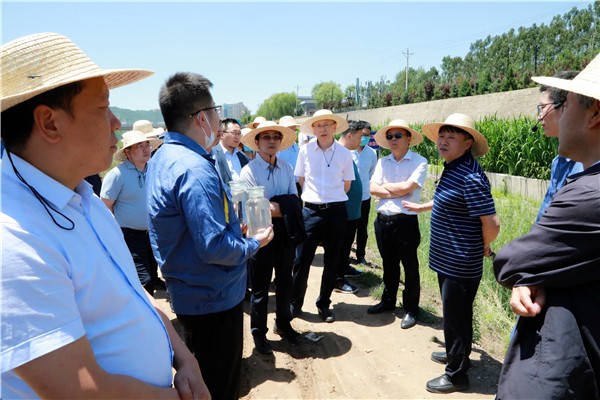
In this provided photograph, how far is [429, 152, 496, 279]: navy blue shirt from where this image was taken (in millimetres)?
2828

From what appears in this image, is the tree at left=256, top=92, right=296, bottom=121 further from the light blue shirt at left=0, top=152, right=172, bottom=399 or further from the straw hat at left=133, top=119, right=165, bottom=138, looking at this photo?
the light blue shirt at left=0, top=152, right=172, bottom=399

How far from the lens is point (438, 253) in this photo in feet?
10.1

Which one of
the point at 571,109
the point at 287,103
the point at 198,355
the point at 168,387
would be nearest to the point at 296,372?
the point at 198,355

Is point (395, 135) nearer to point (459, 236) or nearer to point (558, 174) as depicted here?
point (459, 236)

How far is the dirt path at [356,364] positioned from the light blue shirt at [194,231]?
1.36m

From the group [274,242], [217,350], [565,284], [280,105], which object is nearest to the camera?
[565,284]

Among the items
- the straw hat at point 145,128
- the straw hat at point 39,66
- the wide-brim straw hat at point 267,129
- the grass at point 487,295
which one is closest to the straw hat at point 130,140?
the straw hat at point 145,128

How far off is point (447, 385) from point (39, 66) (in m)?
3.31

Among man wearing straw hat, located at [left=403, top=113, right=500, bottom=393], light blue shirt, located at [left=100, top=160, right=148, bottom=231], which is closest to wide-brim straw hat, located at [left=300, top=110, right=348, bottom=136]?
man wearing straw hat, located at [left=403, top=113, right=500, bottom=393]

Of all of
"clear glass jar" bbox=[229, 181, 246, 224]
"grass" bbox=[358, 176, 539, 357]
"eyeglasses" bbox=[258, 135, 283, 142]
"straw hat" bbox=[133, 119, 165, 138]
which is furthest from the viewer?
"straw hat" bbox=[133, 119, 165, 138]

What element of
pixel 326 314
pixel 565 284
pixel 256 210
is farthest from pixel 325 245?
pixel 565 284

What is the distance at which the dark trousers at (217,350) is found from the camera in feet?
7.22

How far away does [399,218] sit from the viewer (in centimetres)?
420

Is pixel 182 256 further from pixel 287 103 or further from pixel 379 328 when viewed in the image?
pixel 287 103
